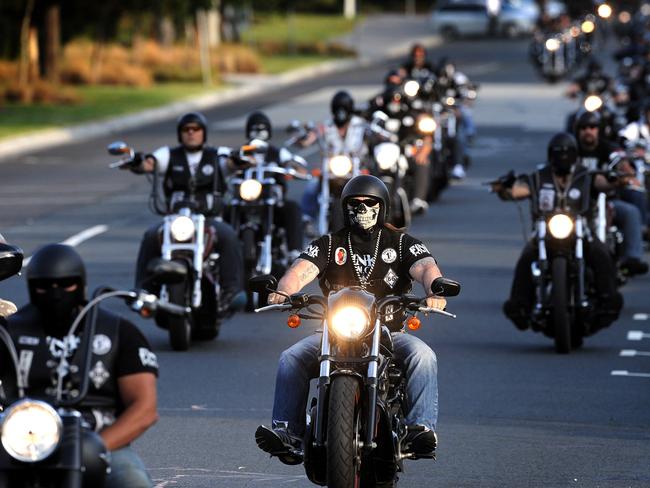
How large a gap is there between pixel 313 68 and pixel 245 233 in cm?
4847

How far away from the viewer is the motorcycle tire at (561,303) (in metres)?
15.6

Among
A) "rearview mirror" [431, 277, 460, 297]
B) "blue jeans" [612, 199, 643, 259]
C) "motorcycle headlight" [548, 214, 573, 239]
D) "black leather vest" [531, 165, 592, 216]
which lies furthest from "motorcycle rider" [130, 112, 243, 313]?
"rearview mirror" [431, 277, 460, 297]

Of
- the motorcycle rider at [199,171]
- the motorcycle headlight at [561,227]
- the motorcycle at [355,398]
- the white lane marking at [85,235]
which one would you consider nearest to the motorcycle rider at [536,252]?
the motorcycle headlight at [561,227]

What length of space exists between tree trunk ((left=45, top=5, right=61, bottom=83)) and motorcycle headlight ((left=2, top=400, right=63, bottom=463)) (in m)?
44.3

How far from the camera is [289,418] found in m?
10.1

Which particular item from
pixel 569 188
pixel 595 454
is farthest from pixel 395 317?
pixel 569 188

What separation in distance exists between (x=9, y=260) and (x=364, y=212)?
71.9 inches

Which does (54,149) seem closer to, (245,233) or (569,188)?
(245,233)

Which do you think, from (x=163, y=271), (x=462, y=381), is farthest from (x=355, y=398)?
(x=462, y=381)

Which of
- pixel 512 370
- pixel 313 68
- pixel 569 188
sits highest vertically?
pixel 569 188

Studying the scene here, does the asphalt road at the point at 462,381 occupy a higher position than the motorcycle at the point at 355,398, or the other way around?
the motorcycle at the point at 355,398

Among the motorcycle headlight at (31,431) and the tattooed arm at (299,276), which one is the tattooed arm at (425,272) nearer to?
the tattooed arm at (299,276)

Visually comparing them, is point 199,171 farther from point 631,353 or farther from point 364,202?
point 364,202

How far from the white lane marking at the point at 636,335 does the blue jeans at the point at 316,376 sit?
717 centimetres
